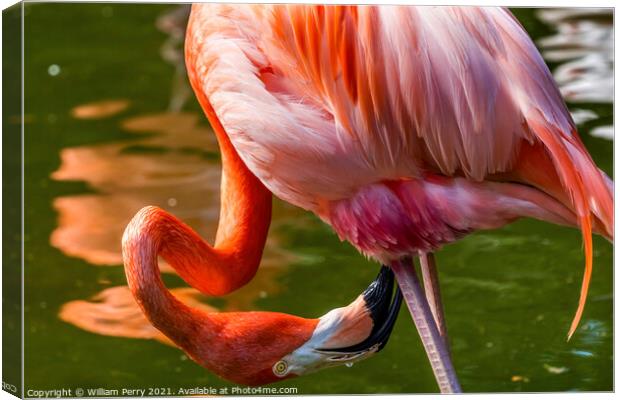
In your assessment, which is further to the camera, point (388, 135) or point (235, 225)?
point (235, 225)

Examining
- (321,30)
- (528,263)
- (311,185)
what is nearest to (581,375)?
(528,263)

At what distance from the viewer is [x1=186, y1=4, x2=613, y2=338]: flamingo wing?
3566 millimetres

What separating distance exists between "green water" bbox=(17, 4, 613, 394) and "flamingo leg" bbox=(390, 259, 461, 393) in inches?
6.4

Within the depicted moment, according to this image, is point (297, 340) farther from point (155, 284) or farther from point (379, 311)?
point (155, 284)

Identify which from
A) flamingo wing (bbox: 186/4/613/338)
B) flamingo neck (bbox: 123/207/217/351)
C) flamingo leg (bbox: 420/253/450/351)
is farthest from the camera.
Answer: flamingo leg (bbox: 420/253/450/351)

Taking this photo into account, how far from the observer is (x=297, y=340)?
3855 mm

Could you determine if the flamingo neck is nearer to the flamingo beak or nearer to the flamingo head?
the flamingo head

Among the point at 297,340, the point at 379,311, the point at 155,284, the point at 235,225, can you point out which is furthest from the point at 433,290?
→ the point at 155,284

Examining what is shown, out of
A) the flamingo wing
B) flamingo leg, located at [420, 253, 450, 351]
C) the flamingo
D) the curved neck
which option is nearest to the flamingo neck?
the flamingo

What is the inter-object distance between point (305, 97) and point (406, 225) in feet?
1.50

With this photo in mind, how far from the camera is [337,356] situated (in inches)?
152

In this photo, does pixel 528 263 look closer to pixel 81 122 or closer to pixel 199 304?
pixel 199 304

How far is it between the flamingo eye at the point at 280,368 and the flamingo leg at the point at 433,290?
49 cm

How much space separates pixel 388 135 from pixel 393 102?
92 millimetres
